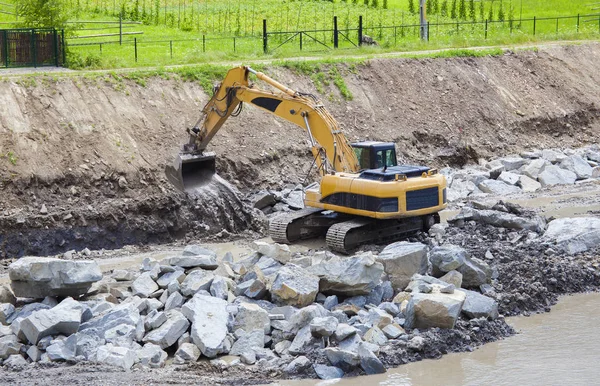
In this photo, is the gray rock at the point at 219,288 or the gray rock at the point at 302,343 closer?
the gray rock at the point at 302,343

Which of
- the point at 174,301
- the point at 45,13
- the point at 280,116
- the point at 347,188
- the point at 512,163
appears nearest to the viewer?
the point at 174,301

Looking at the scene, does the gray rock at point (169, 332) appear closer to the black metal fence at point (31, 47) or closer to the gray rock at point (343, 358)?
the gray rock at point (343, 358)

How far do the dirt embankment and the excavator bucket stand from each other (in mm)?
343

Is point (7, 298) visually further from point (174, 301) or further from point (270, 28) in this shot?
point (270, 28)

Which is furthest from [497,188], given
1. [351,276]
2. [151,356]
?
[151,356]

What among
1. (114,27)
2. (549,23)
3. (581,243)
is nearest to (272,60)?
(114,27)

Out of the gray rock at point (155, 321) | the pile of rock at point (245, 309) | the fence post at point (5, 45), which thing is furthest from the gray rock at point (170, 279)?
the fence post at point (5, 45)

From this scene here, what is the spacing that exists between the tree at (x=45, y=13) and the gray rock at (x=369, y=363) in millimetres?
22047

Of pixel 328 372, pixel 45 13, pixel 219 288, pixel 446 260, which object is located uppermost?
pixel 45 13

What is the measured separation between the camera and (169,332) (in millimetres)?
13344

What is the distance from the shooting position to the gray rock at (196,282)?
48.2 feet

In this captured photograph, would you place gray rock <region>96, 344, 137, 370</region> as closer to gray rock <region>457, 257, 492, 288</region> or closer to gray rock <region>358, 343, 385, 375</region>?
gray rock <region>358, 343, 385, 375</region>

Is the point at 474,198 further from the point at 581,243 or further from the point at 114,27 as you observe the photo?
the point at 114,27

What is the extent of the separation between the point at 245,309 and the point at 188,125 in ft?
38.8
